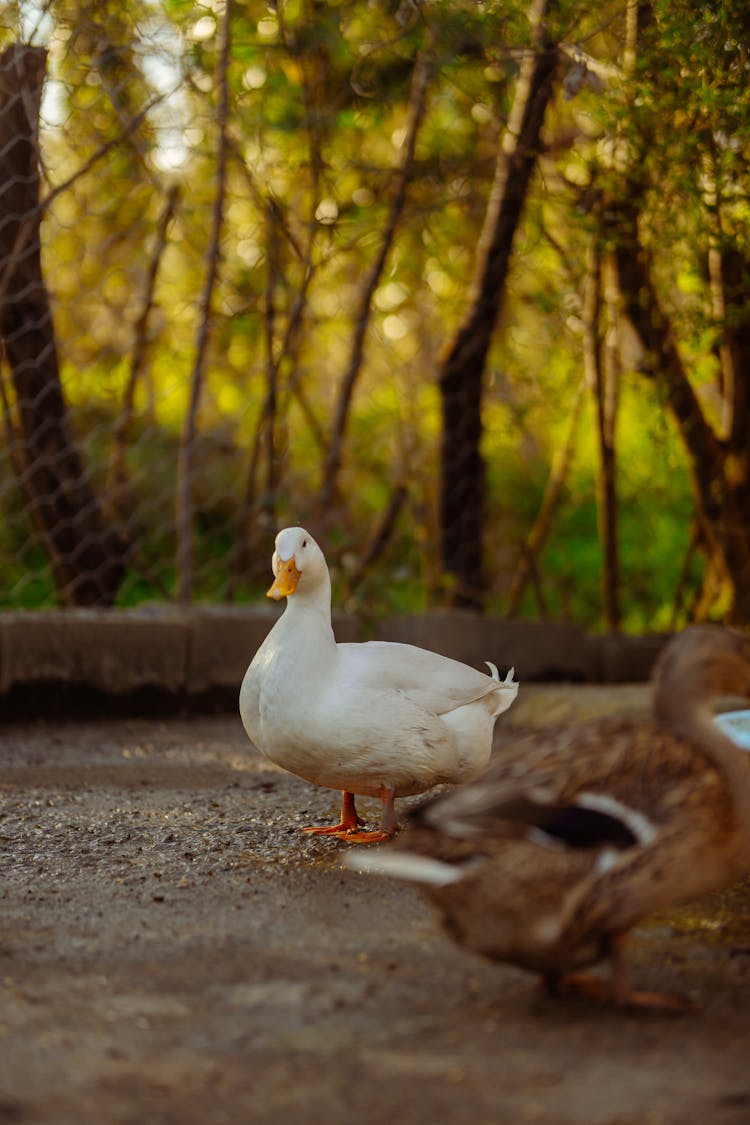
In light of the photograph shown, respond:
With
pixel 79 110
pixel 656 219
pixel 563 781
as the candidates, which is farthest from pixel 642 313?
pixel 563 781

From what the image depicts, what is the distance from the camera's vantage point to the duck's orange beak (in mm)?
4207

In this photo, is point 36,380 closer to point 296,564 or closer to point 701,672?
point 296,564

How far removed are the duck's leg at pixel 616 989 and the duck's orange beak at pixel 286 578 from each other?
1737 mm

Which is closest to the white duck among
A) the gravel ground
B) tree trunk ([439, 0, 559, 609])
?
the gravel ground

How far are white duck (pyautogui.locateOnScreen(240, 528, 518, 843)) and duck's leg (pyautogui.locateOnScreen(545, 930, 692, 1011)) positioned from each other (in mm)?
1323

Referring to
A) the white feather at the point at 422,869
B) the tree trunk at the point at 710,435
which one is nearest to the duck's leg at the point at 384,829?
the white feather at the point at 422,869

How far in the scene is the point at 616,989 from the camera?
2.62m

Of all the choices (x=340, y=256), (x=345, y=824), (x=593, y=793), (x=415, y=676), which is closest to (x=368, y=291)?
(x=340, y=256)

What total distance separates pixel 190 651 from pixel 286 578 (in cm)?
253

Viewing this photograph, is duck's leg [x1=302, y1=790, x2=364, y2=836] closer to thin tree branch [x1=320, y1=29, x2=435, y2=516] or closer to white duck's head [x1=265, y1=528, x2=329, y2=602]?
white duck's head [x1=265, y1=528, x2=329, y2=602]

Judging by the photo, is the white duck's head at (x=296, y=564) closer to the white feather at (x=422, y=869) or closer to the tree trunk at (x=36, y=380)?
the white feather at (x=422, y=869)

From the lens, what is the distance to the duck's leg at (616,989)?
2594 millimetres

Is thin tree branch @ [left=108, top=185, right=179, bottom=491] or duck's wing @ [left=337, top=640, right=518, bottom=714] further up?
thin tree branch @ [left=108, top=185, right=179, bottom=491]

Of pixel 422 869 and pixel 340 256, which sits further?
pixel 340 256
